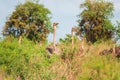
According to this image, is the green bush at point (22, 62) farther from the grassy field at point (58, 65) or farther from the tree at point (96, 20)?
the tree at point (96, 20)

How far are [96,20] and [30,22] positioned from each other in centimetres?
664

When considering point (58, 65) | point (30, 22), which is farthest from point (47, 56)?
point (30, 22)

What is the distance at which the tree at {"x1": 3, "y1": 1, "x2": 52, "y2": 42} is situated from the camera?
40.1 m

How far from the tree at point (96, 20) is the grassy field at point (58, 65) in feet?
51.2

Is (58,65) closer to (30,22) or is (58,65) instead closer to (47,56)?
(47,56)

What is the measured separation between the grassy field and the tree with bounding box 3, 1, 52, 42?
50.5 ft

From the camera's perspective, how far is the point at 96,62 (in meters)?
19.2

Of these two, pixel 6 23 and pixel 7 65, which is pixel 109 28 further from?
pixel 7 65

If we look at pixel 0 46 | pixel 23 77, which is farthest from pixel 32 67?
pixel 0 46

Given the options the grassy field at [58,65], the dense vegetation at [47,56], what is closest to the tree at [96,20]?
the dense vegetation at [47,56]

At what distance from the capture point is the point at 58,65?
16844 millimetres

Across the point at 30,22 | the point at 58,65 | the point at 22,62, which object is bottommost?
the point at 58,65

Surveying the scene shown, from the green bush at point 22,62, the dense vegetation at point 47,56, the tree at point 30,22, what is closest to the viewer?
the green bush at point 22,62

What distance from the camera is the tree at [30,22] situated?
40.1 meters
